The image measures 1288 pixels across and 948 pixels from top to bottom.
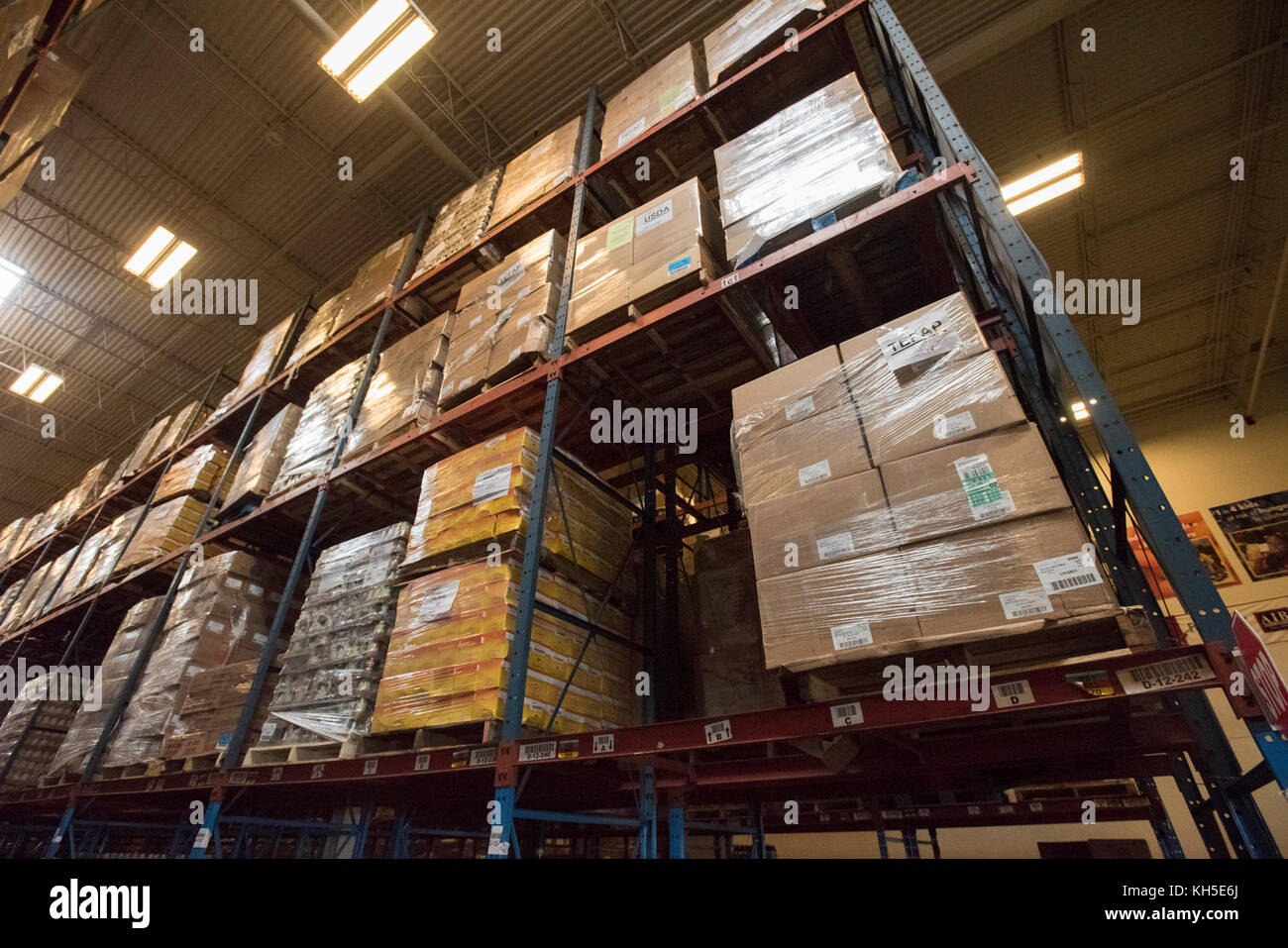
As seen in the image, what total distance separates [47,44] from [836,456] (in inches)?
238

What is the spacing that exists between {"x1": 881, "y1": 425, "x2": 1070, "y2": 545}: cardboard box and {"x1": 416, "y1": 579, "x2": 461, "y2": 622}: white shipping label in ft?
8.32

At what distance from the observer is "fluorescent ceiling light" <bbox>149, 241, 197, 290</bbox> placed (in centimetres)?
788

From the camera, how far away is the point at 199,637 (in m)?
5.35

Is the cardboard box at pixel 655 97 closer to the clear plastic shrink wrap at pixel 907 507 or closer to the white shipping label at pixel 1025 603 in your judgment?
the clear plastic shrink wrap at pixel 907 507

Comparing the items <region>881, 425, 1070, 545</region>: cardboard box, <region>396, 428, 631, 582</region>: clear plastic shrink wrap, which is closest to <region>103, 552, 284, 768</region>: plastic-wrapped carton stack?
<region>396, 428, 631, 582</region>: clear plastic shrink wrap

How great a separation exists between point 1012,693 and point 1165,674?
391 mm

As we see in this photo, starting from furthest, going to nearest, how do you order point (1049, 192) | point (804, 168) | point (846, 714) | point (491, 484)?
point (1049, 192) → point (491, 484) → point (804, 168) → point (846, 714)

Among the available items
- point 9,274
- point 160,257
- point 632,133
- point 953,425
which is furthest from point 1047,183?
point 9,274

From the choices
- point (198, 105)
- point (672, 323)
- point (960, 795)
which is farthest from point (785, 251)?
point (198, 105)

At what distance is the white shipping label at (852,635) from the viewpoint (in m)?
2.25

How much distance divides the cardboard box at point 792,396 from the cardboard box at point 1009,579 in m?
0.88

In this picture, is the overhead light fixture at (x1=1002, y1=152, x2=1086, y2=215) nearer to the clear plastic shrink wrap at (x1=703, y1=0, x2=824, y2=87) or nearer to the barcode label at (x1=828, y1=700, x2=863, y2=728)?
the clear plastic shrink wrap at (x1=703, y1=0, x2=824, y2=87)

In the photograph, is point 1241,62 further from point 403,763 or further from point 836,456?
point 403,763

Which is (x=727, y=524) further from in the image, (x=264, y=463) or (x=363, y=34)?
(x=363, y=34)
